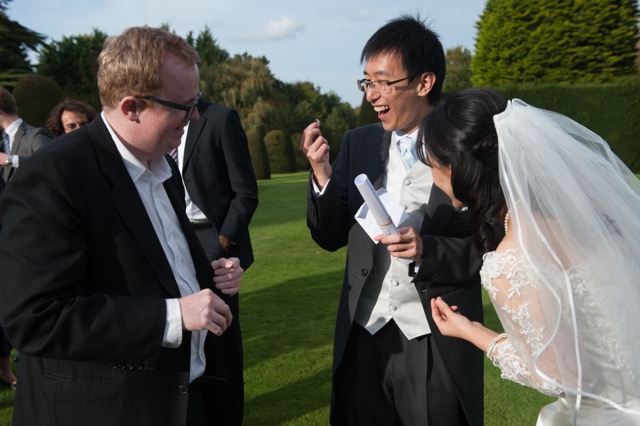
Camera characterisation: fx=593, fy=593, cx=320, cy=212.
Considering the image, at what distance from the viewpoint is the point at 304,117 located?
Answer: 2322 inches

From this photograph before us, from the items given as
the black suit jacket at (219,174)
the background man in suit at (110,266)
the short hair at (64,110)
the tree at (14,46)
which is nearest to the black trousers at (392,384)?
the background man in suit at (110,266)

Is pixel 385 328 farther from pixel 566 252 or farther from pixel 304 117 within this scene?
pixel 304 117

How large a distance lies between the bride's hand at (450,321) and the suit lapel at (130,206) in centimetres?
116

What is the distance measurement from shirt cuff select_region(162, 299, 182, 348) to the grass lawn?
280 cm

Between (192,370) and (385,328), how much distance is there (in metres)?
1.14

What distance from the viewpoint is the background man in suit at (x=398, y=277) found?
117 inches

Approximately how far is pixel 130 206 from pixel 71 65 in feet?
140

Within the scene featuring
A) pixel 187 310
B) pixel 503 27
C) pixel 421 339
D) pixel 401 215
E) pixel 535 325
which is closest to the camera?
pixel 187 310

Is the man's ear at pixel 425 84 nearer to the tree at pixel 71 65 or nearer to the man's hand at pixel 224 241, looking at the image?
the man's hand at pixel 224 241

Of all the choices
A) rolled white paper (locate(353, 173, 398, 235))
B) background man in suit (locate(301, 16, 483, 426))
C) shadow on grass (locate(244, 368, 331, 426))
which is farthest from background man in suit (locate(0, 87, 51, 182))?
rolled white paper (locate(353, 173, 398, 235))

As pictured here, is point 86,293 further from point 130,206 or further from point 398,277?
point 398,277

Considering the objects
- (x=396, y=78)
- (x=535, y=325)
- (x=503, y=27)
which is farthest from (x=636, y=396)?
(x=503, y=27)

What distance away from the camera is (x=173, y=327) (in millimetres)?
1953

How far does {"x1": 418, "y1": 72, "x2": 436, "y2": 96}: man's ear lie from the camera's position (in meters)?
3.12
